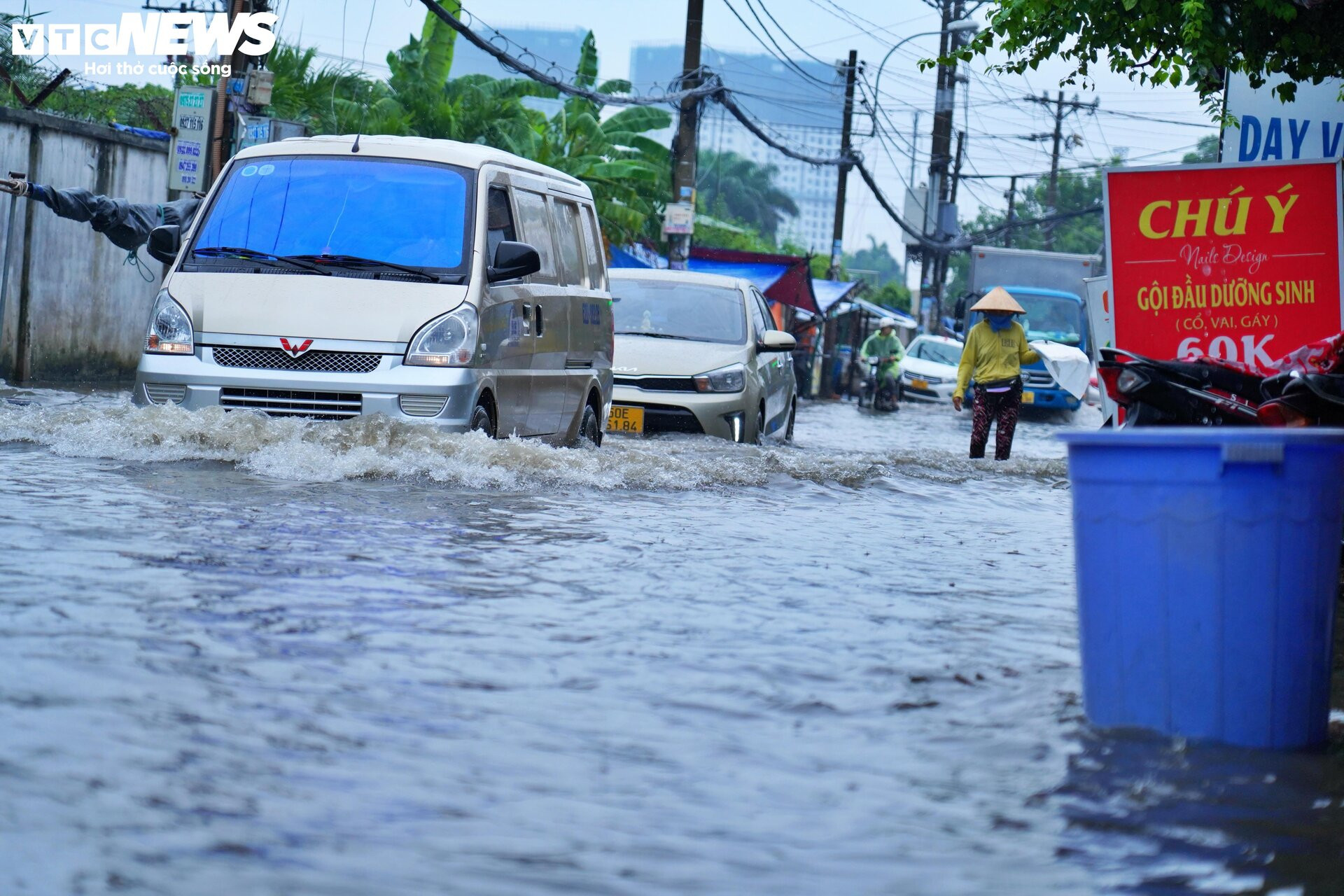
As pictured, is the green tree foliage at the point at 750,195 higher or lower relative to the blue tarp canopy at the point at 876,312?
higher

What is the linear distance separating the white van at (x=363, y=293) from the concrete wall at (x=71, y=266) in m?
7.47


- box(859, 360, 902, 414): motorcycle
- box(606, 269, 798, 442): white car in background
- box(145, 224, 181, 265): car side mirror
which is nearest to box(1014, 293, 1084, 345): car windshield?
box(859, 360, 902, 414): motorcycle

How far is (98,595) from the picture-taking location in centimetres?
528

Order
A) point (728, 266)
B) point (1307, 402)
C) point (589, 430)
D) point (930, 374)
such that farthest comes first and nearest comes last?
point (930, 374) → point (728, 266) → point (589, 430) → point (1307, 402)

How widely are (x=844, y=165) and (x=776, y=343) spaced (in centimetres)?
2345

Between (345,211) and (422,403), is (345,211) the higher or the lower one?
the higher one

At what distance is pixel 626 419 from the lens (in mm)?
12859

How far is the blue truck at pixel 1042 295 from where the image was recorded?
28391 mm

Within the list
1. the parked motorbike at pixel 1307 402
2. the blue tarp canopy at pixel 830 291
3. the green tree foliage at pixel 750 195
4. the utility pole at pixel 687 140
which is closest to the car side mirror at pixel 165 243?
the parked motorbike at pixel 1307 402

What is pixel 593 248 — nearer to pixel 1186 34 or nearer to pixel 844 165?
pixel 1186 34

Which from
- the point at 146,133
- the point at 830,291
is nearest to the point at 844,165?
the point at 830,291

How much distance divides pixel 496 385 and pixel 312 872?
6.28m

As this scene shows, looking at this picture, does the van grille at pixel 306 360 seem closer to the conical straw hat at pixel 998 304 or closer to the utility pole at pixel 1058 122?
the conical straw hat at pixel 998 304

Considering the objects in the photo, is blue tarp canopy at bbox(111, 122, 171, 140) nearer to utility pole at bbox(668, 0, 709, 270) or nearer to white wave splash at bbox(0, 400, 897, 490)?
utility pole at bbox(668, 0, 709, 270)
